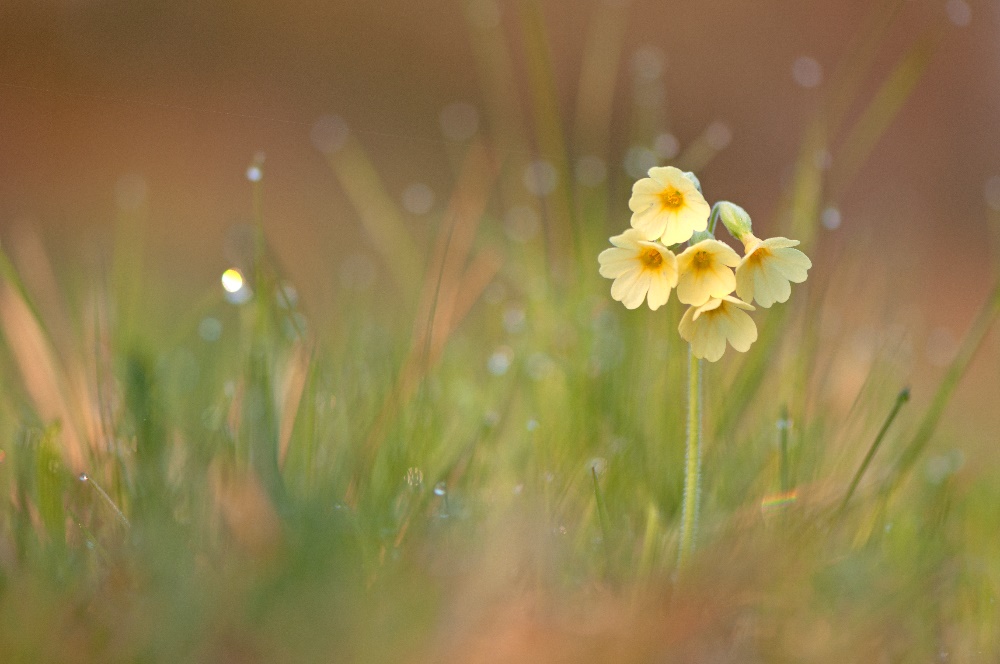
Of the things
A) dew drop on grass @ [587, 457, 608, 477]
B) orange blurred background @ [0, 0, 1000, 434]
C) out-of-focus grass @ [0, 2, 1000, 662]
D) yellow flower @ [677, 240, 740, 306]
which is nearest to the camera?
out-of-focus grass @ [0, 2, 1000, 662]

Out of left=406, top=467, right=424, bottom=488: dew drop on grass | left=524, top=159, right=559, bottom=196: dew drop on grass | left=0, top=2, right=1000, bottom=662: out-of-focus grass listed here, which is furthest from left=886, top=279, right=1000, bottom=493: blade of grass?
left=524, top=159, right=559, bottom=196: dew drop on grass

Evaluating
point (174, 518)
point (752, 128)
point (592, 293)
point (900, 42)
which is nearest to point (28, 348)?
point (174, 518)

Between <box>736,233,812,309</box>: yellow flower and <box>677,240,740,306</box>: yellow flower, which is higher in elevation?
<box>736,233,812,309</box>: yellow flower

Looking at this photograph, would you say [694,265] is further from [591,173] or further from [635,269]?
[591,173]

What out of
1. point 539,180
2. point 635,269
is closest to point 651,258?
point 635,269

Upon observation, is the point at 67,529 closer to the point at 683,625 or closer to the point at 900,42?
the point at 683,625

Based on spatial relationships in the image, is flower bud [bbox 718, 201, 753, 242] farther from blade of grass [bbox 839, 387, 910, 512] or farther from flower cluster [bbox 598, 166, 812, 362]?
blade of grass [bbox 839, 387, 910, 512]

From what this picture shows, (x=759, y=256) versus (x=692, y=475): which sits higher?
(x=759, y=256)

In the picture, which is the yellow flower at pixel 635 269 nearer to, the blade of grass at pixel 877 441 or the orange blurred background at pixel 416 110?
the blade of grass at pixel 877 441

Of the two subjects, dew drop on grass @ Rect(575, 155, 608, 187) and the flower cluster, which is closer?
the flower cluster
